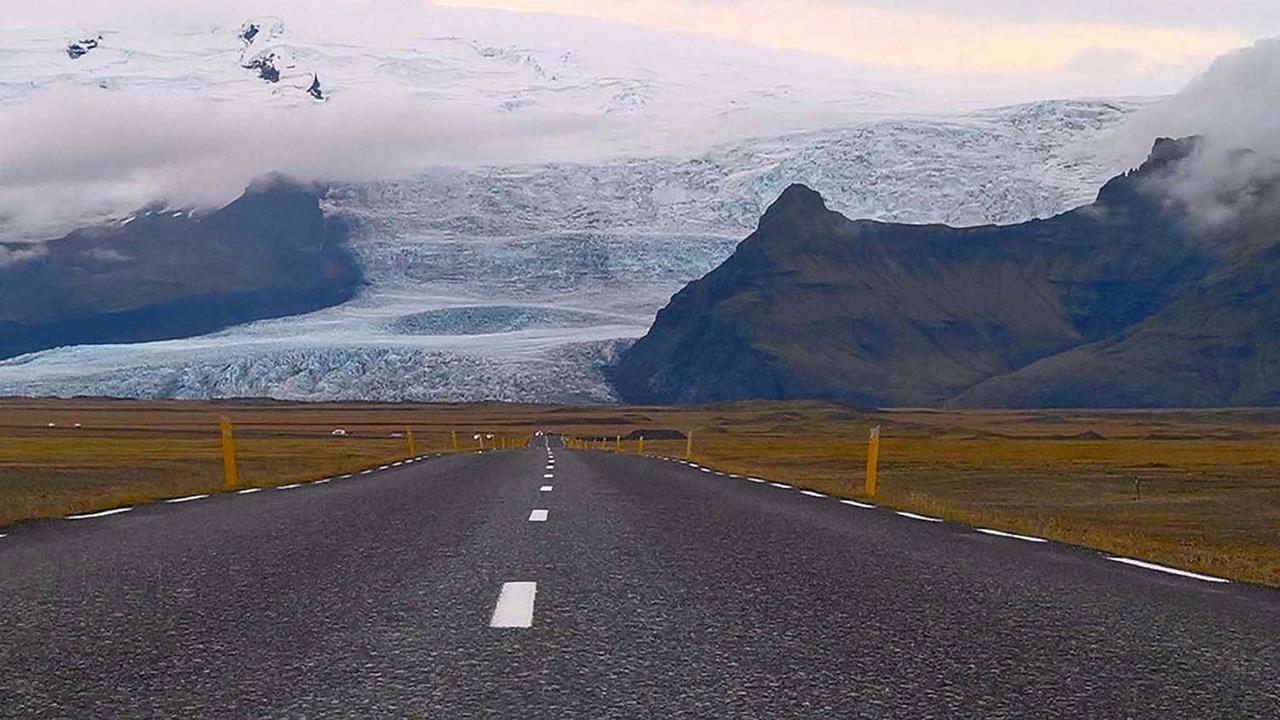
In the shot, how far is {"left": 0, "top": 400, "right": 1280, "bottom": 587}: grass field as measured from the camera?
2478cm

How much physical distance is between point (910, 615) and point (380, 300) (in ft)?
534

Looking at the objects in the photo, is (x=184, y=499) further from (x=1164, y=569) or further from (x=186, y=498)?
(x=1164, y=569)

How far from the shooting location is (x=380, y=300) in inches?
6654

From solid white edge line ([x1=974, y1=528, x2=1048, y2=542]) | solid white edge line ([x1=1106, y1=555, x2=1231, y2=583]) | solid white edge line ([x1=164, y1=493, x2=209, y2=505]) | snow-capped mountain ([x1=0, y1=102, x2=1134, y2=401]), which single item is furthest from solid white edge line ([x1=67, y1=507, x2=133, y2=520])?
snow-capped mountain ([x1=0, y1=102, x2=1134, y2=401])

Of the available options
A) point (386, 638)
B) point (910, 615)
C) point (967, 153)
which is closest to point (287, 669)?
point (386, 638)

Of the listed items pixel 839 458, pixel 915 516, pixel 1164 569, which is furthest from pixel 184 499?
pixel 839 458

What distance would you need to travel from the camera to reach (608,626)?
837 centimetres

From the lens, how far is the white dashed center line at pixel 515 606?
843 cm

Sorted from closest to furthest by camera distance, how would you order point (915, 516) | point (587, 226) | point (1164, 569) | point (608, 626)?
point (608, 626), point (1164, 569), point (915, 516), point (587, 226)

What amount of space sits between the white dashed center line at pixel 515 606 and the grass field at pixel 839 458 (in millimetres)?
6356

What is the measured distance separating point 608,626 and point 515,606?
0.86 m

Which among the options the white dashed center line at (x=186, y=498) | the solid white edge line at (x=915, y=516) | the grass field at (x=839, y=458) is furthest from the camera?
the grass field at (x=839, y=458)

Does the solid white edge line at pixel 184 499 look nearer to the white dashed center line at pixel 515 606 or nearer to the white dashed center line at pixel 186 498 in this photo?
the white dashed center line at pixel 186 498

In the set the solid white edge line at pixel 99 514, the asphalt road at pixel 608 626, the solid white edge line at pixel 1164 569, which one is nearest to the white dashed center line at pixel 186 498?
the solid white edge line at pixel 99 514
